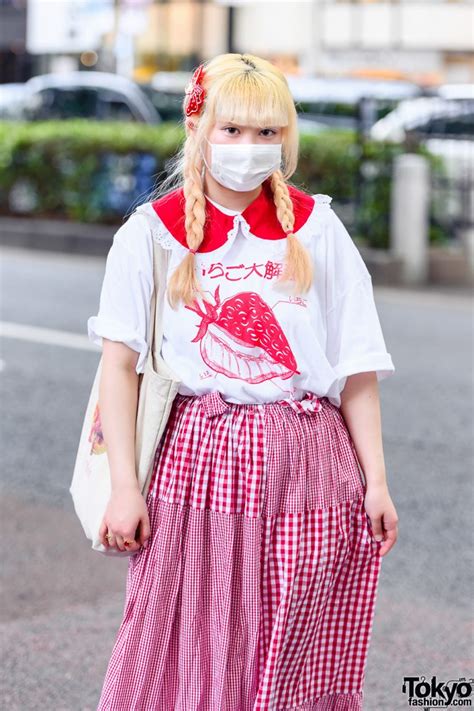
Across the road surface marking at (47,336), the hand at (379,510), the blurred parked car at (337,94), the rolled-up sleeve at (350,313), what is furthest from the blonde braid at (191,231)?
the blurred parked car at (337,94)

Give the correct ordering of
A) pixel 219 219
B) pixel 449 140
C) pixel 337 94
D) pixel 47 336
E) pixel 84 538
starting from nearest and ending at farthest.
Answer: pixel 219 219, pixel 84 538, pixel 47 336, pixel 449 140, pixel 337 94

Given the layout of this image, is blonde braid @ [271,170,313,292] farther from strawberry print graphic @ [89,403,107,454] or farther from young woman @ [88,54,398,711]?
strawberry print graphic @ [89,403,107,454]

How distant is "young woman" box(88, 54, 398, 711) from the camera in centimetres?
277

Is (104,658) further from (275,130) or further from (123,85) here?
(123,85)

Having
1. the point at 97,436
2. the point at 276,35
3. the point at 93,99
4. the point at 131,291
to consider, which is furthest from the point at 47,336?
the point at 276,35

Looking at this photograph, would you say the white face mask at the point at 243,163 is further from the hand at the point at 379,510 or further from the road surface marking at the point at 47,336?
the road surface marking at the point at 47,336

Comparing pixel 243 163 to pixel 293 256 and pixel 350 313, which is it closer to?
pixel 293 256

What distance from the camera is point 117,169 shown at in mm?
16484

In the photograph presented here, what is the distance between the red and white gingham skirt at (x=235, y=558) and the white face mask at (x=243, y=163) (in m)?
0.42

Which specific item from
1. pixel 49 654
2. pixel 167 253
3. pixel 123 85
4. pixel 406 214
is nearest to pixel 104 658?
pixel 49 654

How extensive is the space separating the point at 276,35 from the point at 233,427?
126ft

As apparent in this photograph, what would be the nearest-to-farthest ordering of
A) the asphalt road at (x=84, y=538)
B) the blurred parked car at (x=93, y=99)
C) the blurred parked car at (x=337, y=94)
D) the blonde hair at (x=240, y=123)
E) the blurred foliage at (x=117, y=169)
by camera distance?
the blonde hair at (x=240, y=123) → the asphalt road at (x=84, y=538) → the blurred foliage at (x=117, y=169) → the blurred parked car at (x=337, y=94) → the blurred parked car at (x=93, y=99)

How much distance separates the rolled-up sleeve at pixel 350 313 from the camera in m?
2.86

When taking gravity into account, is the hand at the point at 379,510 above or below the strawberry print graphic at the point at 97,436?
below
